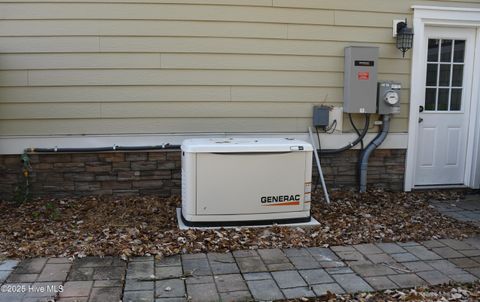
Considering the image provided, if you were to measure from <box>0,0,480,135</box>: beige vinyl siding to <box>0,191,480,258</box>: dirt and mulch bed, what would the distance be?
83cm

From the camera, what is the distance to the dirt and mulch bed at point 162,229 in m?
3.63

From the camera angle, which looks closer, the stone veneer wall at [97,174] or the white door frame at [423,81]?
the stone veneer wall at [97,174]

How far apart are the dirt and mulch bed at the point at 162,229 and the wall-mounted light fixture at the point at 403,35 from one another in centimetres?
177

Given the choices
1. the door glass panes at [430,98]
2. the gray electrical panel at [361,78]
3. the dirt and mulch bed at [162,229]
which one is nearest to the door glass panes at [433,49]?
the door glass panes at [430,98]

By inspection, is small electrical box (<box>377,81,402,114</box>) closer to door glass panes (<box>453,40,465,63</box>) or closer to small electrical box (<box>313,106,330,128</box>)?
small electrical box (<box>313,106,330,128</box>)

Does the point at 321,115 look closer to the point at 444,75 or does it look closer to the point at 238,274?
the point at 444,75

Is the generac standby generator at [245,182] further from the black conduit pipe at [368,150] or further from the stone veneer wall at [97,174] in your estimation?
the black conduit pipe at [368,150]

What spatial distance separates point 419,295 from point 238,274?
4.00 feet

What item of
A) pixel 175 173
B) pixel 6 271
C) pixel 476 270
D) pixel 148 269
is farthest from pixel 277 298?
pixel 175 173

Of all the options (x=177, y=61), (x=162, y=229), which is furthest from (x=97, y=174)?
(x=177, y=61)

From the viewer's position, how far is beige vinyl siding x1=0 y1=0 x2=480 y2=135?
462cm

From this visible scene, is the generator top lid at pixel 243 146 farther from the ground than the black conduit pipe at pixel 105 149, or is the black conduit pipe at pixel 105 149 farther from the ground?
the generator top lid at pixel 243 146

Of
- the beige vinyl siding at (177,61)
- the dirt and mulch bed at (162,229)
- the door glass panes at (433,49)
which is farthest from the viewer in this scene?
the door glass panes at (433,49)

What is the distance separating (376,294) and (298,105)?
2602 mm
